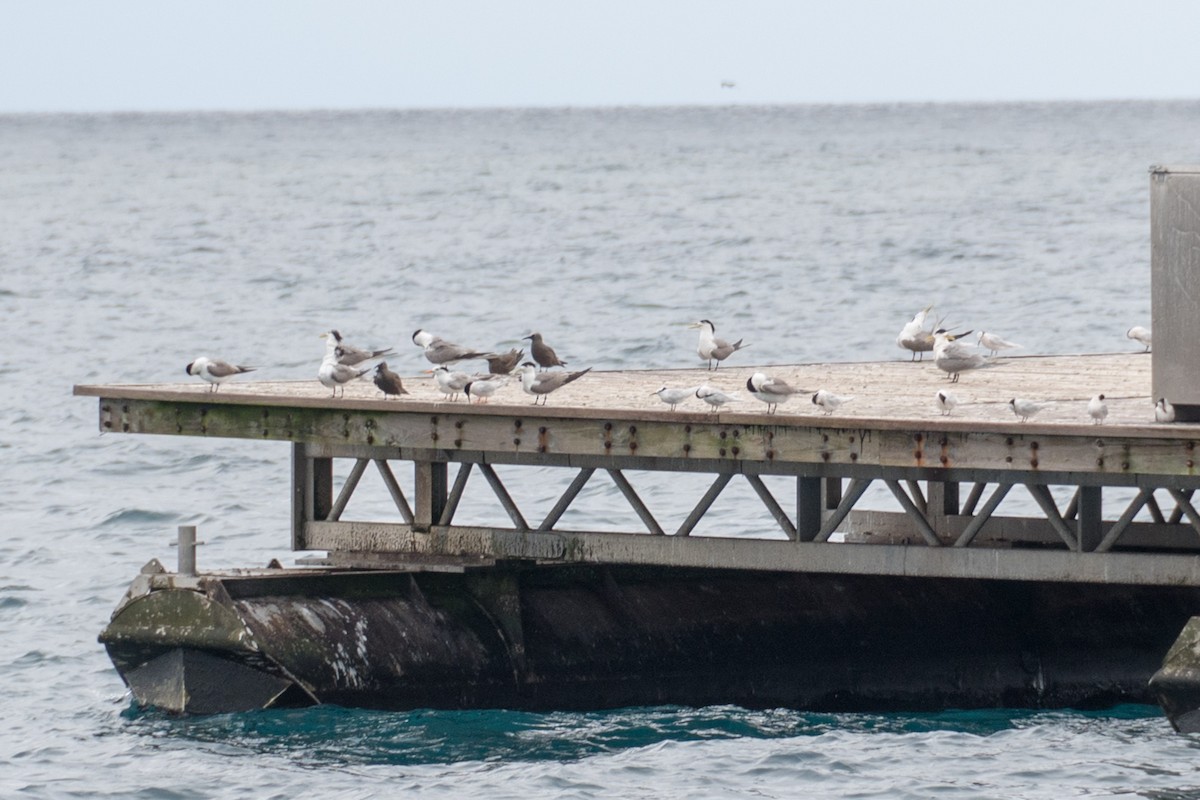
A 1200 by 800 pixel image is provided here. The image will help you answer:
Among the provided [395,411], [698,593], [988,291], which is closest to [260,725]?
[395,411]

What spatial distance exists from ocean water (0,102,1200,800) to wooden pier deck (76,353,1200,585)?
156 cm

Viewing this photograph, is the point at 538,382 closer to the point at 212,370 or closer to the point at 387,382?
the point at 387,382

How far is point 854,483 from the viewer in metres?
18.6

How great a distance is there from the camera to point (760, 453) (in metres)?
17.9

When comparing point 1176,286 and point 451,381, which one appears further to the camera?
point 451,381

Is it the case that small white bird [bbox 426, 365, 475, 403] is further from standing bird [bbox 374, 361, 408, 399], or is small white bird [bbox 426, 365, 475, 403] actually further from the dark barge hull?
the dark barge hull

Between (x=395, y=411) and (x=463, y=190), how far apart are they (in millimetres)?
94467

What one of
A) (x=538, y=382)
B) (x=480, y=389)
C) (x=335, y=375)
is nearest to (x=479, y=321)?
(x=335, y=375)

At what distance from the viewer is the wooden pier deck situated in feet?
56.9

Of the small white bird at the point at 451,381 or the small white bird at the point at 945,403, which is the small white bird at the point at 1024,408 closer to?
the small white bird at the point at 945,403

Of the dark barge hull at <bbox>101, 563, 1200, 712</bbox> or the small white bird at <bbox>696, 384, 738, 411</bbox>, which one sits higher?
the small white bird at <bbox>696, 384, 738, 411</bbox>

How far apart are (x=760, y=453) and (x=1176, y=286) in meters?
3.43

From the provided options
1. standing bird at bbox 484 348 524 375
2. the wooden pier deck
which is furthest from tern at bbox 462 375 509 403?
standing bird at bbox 484 348 524 375

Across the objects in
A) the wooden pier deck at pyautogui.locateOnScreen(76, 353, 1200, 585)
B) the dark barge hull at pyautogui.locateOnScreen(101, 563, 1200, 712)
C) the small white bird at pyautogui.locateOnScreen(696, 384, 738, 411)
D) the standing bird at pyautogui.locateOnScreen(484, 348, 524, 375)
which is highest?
the standing bird at pyautogui.locateOnScreen(484, 348, 524, 375)
